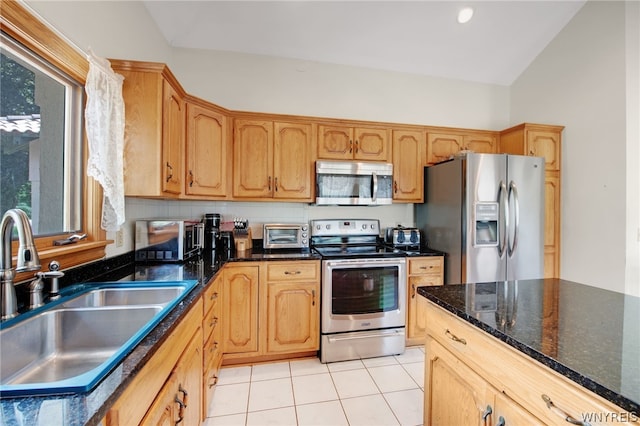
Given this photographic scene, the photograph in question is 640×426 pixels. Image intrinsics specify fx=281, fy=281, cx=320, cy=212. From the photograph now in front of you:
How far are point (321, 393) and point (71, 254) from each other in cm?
174

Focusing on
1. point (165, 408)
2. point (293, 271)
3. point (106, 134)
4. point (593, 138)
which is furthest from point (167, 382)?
point (593, 138)

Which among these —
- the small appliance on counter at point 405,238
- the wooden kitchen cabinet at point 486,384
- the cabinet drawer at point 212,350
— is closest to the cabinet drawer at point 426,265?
the small appliance on counter at point 405,238

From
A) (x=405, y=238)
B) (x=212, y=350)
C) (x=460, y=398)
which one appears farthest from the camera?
(x=405, y=238)

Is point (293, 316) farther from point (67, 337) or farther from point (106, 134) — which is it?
point (106, 134)

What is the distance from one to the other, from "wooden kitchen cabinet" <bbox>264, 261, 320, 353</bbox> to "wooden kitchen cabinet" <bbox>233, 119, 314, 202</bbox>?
2.31 feet

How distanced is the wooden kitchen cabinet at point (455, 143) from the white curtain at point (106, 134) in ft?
8.73

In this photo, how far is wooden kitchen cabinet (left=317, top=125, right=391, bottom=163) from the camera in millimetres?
2730

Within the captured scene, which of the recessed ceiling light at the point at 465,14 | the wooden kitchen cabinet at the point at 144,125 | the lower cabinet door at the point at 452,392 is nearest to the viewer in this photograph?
the lower cabinet door at the point at 452,392

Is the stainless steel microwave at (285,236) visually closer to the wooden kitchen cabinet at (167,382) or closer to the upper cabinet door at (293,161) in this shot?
the upper cabinet door at (293,161)

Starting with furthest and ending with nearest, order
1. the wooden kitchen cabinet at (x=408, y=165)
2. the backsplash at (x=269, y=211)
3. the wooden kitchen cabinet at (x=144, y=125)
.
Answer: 1. the wooden kitchen cabinet at (x=408, y=165)
2. the backsplash at (x=269, y=211)
3. the wooden kitchen cabinet at (x=144, y=125)

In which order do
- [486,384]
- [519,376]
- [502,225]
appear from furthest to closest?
1. [502,225]
2. [486,384]
3. [519,376]

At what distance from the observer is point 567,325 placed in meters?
0.94

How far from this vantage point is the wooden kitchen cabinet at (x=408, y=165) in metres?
2.89

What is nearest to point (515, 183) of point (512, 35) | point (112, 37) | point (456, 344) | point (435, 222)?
point (435, 222)
